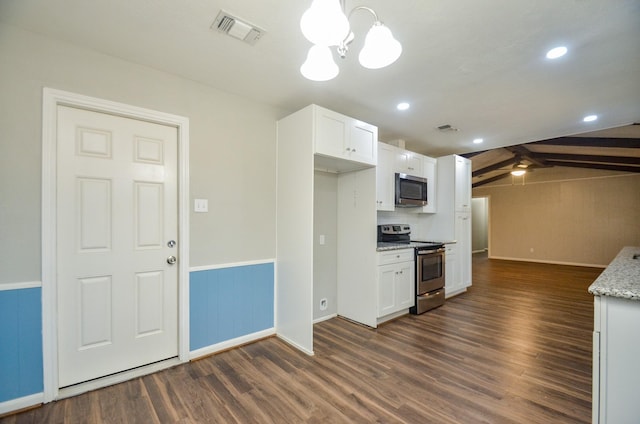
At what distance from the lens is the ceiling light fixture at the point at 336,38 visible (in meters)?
1.06

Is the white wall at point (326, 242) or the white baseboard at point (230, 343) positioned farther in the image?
the white wall at point (326, 242)

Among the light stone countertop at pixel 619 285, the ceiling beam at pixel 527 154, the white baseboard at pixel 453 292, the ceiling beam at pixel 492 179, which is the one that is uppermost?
the ceiling beam at pixel 527 154

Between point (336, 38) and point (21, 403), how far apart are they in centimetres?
293

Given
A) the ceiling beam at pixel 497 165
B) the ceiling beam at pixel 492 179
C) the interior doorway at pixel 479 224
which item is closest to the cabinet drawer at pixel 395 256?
the ceiling beam at pixel 497 165

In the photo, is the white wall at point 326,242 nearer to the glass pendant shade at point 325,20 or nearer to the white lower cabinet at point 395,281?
the white lower cabinet at point 395,281

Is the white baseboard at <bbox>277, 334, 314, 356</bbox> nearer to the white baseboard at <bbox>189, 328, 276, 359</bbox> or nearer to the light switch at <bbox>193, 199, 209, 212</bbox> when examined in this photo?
the white baseboard at <bbox>189, 328, 276, 359</bbox>

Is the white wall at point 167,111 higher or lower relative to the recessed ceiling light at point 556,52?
lower

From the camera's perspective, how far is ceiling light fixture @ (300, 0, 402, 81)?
3.48 ft

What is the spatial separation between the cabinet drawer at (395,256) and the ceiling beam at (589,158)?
6.00 m

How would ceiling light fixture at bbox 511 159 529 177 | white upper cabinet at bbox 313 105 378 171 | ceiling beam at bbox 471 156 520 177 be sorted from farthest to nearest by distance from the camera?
1. ceiling beam at bbox 471 156 520 177
2. ceiling light fixture at bbox 511 159 529 177
3. white upper cabinet at bbox 313 105 378 171

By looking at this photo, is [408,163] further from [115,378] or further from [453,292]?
[115,378]

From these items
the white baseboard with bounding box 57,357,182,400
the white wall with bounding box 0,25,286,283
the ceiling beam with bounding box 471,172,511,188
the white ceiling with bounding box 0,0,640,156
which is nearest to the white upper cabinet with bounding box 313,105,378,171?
the white ceiling with bounding box 0,0,640,156

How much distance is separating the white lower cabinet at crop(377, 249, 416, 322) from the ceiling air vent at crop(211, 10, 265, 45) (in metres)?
2.45

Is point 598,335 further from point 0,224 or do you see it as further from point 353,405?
point 0,224
